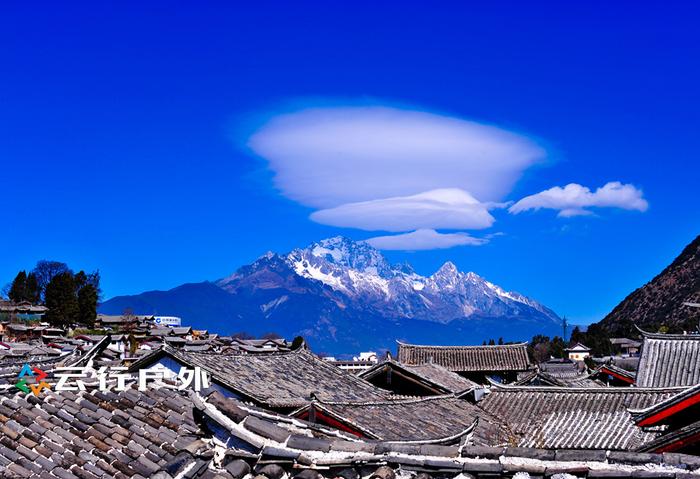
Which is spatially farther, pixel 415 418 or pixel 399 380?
pixel 399 380

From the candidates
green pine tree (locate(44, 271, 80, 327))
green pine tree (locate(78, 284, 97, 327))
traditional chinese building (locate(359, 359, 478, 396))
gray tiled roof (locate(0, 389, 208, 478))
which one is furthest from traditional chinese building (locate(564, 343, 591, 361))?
gray tiled roof (locate(0, 389, 208, 478))

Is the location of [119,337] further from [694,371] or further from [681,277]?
[681,277]

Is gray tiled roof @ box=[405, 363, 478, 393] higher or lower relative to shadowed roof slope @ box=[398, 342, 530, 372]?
lower

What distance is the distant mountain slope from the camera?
128125 mm

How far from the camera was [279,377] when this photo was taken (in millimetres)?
29062

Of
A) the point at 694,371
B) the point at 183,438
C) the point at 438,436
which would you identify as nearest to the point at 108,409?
the point at 183,438

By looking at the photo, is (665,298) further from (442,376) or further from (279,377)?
(279,377)

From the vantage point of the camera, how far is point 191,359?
2597 centimetres

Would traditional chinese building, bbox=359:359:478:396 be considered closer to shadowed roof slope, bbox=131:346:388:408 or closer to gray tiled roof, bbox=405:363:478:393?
shadowed roof slope, bbox=131:346:388:408

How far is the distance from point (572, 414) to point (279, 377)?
10686 millimetres

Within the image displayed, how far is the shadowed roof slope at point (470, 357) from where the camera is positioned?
5369 centimetres

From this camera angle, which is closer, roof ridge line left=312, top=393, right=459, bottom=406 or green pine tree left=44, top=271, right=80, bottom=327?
roof ridge line left=312, top=393, right=459, bottom=406

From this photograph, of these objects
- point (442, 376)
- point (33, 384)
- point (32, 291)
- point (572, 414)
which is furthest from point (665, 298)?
point (33, 384)

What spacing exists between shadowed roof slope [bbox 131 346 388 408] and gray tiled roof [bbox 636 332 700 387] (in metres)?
9.91
